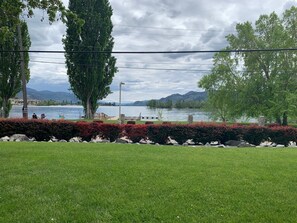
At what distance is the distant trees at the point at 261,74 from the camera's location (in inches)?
1080

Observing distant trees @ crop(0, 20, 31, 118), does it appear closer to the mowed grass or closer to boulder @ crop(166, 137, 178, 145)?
boulder @ crop(166, 137, 178, 145)

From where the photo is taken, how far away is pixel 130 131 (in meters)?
14.6

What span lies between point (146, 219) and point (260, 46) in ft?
93.6

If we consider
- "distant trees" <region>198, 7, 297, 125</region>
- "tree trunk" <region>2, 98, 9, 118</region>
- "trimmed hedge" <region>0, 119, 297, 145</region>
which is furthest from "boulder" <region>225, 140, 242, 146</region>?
"tree trunk" <region>2, 98, 9, 118</region>

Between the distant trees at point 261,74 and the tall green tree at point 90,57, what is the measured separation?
452 inches

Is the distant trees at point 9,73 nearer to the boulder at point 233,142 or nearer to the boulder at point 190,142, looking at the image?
the boulder at point 190,142

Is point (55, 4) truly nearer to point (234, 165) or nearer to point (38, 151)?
point (38, 151)

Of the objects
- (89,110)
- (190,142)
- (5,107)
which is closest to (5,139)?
(190,142)

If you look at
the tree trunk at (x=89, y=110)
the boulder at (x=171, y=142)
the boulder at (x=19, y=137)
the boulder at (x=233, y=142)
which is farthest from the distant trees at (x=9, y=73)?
the boulder at (x=233, y=142)

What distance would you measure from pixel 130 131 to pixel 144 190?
944cm

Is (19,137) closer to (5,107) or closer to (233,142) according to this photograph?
(233,142)

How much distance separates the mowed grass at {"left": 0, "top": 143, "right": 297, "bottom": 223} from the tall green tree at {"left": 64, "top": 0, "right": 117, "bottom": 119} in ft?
83.3

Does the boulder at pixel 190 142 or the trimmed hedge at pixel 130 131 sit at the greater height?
the trimmed hedge at pixel 130 131

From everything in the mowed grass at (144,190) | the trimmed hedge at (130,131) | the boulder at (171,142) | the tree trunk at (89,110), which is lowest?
the boulder at (171,142)
